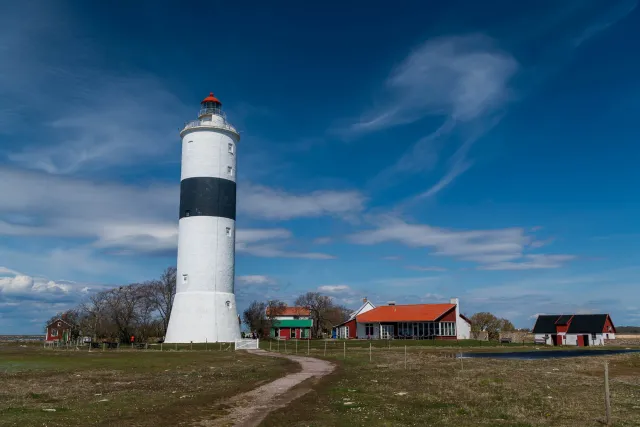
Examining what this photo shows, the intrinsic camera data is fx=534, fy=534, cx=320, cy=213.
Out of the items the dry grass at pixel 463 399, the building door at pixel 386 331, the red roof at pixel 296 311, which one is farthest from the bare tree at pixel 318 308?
the dry grass at pixel 463 399

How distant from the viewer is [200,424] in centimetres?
1455

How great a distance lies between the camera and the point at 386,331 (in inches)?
3002

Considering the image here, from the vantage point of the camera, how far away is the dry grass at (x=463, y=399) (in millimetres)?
15016

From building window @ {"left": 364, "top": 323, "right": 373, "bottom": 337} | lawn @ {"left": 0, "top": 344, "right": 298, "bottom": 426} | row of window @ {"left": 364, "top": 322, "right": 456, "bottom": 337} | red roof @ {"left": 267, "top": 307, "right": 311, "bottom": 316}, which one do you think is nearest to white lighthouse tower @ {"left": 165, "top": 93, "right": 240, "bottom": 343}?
lawn @ {"left": 0, "top": 344, "right": 298, "bottom": 426}

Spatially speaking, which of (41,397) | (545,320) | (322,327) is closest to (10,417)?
(41,397)

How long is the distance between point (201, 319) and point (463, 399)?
3341cm

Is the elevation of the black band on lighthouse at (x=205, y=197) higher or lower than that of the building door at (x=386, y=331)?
higher

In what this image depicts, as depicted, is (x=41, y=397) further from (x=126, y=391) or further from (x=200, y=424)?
(x=200, y=424)

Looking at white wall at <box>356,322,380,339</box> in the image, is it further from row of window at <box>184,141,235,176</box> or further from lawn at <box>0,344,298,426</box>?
lawn at <box>0,344,298,426</box>

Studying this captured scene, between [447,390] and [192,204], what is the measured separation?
34103mm

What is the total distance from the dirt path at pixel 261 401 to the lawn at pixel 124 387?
712 millimetres

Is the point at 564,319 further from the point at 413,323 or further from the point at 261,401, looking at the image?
the point at 261,401

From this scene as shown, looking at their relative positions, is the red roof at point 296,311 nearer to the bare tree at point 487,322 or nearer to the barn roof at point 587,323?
the bare tree at point 487,322

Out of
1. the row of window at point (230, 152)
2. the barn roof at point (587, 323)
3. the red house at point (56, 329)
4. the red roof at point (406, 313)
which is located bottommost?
the red house at point (56, 329)
